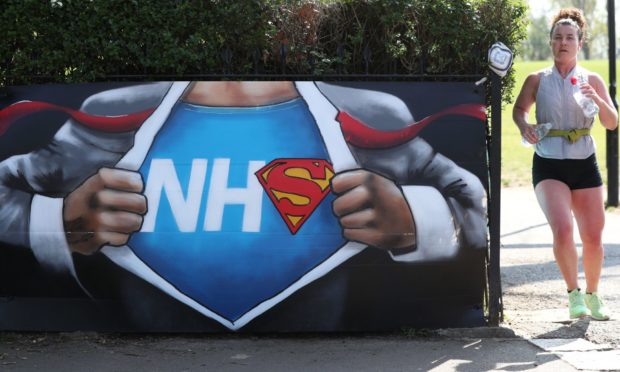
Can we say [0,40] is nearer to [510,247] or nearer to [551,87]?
[551,87]

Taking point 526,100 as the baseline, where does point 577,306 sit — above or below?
below

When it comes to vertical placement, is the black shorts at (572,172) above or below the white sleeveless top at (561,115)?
below

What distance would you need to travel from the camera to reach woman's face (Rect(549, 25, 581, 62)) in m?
6.09

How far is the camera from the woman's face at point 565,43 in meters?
6.09

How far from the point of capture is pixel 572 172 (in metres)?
6.09

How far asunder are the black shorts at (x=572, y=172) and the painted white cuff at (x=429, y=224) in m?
0.89

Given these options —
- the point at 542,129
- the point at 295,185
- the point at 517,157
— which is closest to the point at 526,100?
the point at 542,129

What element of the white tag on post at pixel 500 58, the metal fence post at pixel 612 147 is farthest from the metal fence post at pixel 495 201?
the metal fence post at pixel 612 147

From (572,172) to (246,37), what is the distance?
7.89 ft

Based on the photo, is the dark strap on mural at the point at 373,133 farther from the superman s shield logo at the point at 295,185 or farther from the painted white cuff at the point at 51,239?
the painted white cuff at the point at 51,239

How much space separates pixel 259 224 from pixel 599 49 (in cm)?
8507

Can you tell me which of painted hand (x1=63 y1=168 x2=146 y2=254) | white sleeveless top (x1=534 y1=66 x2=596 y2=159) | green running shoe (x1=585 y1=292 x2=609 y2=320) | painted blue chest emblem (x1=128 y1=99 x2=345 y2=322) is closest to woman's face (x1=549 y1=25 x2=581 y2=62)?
white sleeveless top (x1=534 y1=66 x2=596 y2=159)

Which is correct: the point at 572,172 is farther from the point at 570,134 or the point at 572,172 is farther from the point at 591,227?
the point at 591,227

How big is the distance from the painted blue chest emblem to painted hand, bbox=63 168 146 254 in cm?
8
